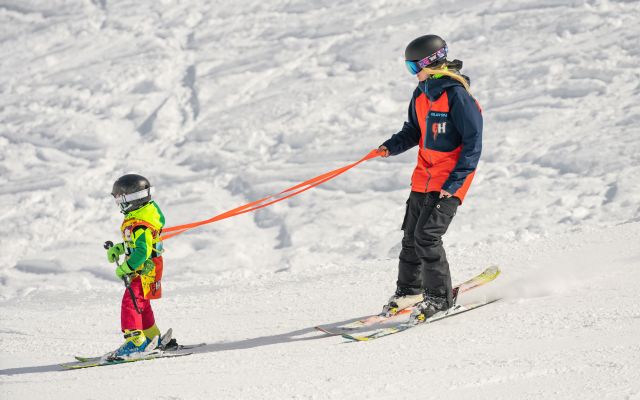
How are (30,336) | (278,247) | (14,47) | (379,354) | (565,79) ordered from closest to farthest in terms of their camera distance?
(379,354) < (30,336) < (278,247) < (565,79) < (14,47)

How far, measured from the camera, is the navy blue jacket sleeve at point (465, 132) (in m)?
4.68

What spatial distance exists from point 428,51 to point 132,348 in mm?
2914

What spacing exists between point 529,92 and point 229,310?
9064 mm

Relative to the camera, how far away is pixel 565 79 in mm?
13578

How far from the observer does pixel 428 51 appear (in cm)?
478

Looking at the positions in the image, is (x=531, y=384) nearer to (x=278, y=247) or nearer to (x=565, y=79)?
(x=278, y=247)

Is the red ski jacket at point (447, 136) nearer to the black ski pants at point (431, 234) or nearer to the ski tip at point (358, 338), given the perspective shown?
the black ski pants at point (431, 234)

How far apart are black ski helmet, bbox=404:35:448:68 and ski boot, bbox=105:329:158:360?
2689mm

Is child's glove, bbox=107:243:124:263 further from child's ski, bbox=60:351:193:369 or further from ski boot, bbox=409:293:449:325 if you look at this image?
ski boot, bbox=409:293:449:325

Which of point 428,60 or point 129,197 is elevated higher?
point 428,60

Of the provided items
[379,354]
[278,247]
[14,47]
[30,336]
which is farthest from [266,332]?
[14,47]

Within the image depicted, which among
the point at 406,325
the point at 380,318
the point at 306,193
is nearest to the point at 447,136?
the point at 406,325

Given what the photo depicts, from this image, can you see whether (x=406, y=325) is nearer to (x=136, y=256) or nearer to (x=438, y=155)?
(x=438, y=155)

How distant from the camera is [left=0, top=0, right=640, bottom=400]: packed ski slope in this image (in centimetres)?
414
